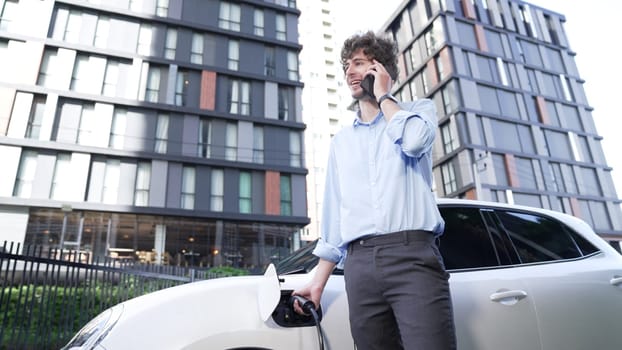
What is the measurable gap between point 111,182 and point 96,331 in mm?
20962

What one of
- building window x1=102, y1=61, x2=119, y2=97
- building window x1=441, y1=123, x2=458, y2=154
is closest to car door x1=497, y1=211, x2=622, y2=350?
building window x1=102, y1=61, x2=119, y2=97

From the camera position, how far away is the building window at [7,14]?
67.4 ft

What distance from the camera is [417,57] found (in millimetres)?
35969

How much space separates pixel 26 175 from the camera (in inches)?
747

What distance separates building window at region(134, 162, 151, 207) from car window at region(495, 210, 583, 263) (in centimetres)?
2051

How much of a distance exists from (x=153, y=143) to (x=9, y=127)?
699cm

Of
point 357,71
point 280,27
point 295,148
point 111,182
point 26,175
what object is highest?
point 280,27

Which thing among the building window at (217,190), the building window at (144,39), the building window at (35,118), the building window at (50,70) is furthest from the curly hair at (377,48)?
the building window at (144,39)

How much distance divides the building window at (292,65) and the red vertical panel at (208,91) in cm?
521

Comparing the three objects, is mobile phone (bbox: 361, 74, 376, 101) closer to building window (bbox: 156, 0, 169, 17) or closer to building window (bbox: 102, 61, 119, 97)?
building window (bbox: 102, 61, 119, 97)

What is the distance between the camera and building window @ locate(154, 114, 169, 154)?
70.5 ft

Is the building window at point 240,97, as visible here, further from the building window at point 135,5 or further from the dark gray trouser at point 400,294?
the dark gray trouser at point 400,294

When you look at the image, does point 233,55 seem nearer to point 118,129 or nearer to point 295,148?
point 295,148

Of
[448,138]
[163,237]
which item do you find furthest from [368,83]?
[448,138]
